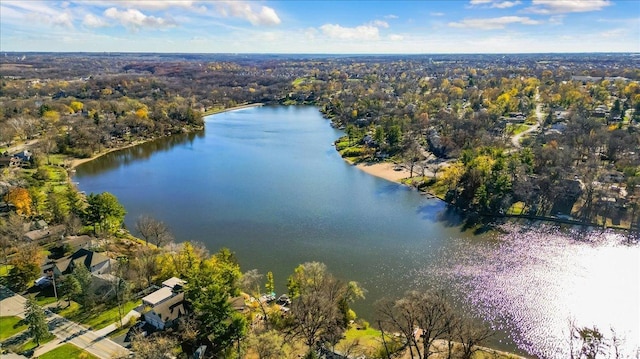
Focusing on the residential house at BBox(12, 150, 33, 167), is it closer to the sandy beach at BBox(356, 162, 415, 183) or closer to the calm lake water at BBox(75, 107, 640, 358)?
the calm lake water at BBox(75, 107, 640, 358)

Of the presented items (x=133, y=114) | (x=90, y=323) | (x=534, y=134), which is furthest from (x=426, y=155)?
(x=133, y=114)

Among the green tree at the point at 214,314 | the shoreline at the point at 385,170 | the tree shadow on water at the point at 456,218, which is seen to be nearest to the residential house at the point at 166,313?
the green tree at the point at 214,314

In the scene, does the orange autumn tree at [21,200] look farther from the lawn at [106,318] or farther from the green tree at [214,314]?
the green tree at [214,314]

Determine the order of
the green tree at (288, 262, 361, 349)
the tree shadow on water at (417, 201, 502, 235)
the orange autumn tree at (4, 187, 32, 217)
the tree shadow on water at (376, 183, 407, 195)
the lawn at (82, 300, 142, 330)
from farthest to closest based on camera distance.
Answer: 1. the tree shadow on water at (376, 183, 407, 195)
2. the tree shadow on water at (417, 201, 502, 235)
3. the orange autumn tree at (4, 187, 32, 217)
4. the lawn at (82, 300, 142, 330)
5. the green tree at (288, 262, 361, 349)

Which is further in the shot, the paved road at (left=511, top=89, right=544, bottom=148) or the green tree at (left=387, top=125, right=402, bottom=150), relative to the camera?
the green tree at (left=387, top=125, right=402, bottom=150)

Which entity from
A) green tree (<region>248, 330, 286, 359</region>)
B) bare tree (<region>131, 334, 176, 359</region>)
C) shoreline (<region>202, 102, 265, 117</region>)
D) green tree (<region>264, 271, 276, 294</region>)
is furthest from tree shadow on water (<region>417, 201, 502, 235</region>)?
shoreline (<region>202, 102, 265, 117</region>)

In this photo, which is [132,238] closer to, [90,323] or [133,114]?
[90,323]

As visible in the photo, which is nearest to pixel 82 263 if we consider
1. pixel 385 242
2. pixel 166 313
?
pixel 166 313
